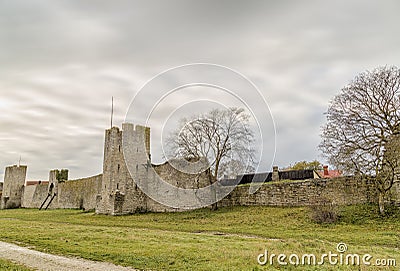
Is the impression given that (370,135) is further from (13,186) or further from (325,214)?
(13,186)

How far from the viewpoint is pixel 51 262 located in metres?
8.89

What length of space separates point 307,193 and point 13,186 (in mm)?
50190

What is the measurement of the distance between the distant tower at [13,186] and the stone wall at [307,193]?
136 feet

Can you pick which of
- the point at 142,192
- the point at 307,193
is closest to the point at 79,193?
the point at 142,192

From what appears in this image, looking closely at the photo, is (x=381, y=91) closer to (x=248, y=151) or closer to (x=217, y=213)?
(x=248, y=151)

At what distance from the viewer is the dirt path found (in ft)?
27.2

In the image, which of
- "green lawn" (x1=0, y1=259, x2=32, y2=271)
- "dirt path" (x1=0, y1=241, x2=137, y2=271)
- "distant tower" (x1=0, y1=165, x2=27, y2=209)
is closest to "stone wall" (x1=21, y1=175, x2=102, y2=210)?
"distant tower" (x1=0, y1=165, x2=27, y2=209)

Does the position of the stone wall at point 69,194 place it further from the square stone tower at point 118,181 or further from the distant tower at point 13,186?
the square stone tower at point 118,181

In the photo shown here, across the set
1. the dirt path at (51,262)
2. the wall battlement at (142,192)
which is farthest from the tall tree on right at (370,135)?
the dirt path at (51,262)

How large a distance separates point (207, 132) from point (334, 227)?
545 inches

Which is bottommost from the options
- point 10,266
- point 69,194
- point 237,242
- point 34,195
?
point 10,266

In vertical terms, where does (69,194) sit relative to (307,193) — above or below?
below

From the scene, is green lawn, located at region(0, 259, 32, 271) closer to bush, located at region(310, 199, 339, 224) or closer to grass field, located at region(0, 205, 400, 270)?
grass field, located at region(0, 205, 400, 270)

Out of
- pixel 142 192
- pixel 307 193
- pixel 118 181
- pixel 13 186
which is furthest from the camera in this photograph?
pixel 13 186
